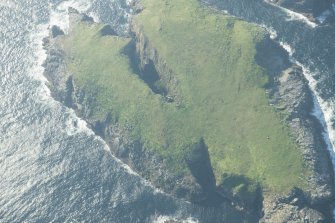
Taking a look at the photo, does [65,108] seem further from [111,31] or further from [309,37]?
[309,37]

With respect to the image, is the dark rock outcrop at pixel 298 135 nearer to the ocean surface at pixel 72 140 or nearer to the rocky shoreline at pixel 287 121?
the rocky shoreline at pixel 287 121

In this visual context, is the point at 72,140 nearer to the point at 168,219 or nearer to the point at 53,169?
the point at 53,169

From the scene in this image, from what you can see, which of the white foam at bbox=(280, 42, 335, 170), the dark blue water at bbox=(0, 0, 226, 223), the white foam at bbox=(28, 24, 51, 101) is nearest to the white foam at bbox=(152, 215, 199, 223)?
the dark blue water at bbox=(0, 0, 226, 223)

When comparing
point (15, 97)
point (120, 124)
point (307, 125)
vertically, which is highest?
point (307, 125)

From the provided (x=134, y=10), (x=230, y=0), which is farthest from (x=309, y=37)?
(x=134, y=10)

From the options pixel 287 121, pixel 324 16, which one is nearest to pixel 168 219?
pixel 287 121

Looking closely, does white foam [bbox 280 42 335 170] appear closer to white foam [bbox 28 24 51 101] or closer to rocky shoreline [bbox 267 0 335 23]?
rocky shoreline [bbox 267 0 335 23]
